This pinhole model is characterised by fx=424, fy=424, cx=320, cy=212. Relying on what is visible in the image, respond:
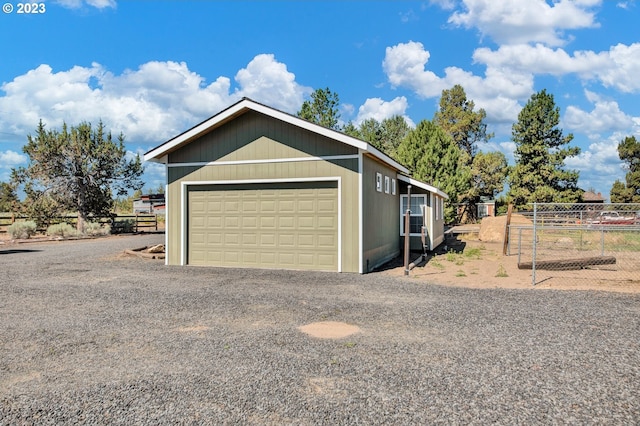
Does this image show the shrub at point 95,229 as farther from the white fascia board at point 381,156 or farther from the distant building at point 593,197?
the distant building at point 593,197

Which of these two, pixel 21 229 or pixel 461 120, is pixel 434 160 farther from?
pixel 21 229

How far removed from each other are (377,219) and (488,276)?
3.45m

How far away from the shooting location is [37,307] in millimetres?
7133

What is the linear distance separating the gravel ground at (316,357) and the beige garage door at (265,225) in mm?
2642

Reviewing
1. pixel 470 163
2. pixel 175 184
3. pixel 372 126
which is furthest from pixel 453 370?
pixel 372 126

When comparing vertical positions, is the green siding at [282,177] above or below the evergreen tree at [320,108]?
below

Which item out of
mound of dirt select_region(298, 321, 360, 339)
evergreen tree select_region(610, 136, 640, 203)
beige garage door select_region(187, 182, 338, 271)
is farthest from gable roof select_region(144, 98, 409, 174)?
evergreen tree select_region(610, 136, 640, 203)

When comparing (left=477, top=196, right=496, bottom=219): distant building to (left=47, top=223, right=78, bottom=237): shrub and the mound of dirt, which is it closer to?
(left=47, top=223, right=78, bottom=237): shrub

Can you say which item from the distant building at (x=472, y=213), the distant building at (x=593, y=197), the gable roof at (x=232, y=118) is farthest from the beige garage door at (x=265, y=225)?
the distant building at (x=593, y=197)

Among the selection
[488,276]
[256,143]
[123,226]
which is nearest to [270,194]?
[256,143]

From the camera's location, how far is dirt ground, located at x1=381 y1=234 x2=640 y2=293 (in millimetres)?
9055

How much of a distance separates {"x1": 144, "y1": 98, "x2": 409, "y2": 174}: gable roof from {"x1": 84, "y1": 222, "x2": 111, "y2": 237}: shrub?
15.2 m

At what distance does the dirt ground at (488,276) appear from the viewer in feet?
29.7

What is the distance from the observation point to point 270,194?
11.6 meters
